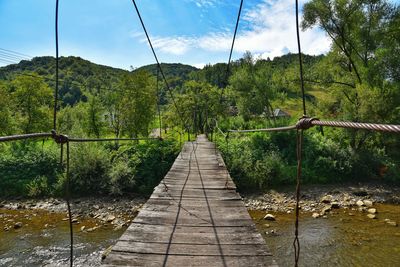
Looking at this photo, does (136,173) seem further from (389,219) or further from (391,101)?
(391,101)

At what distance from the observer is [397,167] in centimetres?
1438

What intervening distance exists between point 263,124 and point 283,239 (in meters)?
13.7

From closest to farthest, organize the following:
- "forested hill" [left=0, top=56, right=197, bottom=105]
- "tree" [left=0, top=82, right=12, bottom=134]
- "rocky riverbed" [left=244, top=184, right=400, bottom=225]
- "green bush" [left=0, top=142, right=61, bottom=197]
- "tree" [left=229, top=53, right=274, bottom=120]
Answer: "rocky riverbed" [left=244, top=184, right=400, bottom=225], "green bush" [left=0, top=142, right=61, bottom=197], "tree" [left=0, top=82, right=12, bottom=134], "tree" [left=229, top=53, right=274, bottom=120], "forested hill" [left=0, top=56, right=197, bottom=105]

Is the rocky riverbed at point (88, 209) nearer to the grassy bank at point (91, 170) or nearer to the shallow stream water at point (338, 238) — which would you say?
the grassy bank at point (91, 170)

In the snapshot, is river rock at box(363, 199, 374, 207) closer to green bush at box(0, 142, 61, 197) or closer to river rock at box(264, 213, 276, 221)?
river rock at box(264, 213, 276, 221)

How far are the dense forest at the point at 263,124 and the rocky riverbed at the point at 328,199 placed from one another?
2.72 ft

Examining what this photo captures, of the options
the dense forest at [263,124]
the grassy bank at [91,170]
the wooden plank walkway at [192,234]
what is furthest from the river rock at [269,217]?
the wooden plank walkway at [192,234]

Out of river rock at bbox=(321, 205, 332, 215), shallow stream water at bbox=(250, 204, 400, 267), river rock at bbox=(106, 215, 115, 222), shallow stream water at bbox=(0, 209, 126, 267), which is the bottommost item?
shallow stream water at bbox=(0, 209, 126, 267)

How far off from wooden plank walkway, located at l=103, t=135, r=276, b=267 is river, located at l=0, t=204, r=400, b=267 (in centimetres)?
448

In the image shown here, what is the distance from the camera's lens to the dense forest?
43.4ft

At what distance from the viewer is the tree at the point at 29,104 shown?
17438 millimetres

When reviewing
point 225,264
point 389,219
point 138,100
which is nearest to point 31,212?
point 138,100

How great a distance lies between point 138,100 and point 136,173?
218 inches

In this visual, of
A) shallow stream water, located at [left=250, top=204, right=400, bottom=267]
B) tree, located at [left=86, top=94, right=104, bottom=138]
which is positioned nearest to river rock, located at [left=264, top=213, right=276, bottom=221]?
shallow stream water, located at [left=250, top=204, right=400, bottom=267]
